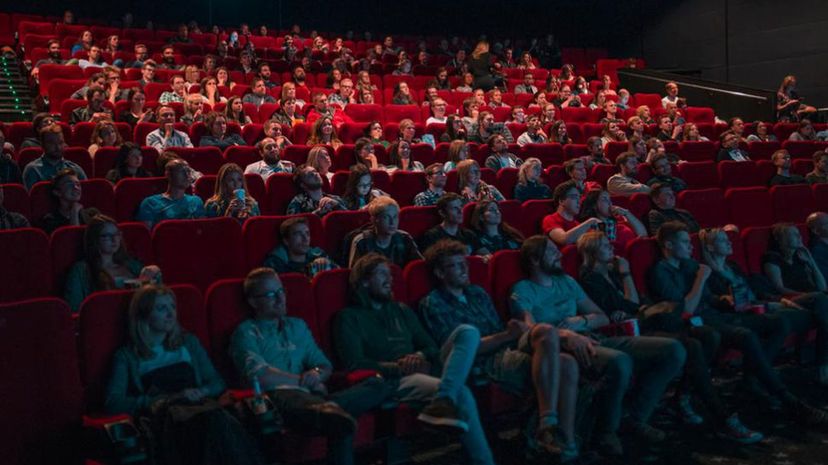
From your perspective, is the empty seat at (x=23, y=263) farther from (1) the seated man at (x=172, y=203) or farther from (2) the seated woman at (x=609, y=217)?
(2) the seated woman at (x=609, y=217)

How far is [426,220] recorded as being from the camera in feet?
6.28

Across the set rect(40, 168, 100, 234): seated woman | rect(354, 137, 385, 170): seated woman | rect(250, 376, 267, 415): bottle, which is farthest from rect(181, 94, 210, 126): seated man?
rect(250, 376, 267, 415): bottle

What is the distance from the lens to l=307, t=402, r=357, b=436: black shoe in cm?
110

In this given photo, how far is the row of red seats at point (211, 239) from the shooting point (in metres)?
1.41

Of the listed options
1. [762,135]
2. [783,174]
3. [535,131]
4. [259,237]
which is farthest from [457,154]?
[762,135]

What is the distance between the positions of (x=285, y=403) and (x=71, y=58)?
3003mm

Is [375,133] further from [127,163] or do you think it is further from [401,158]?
[127,163]

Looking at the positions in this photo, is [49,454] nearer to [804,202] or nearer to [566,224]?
[566,224]

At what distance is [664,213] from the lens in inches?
85.1

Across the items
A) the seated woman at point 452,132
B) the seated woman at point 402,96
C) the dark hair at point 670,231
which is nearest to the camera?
the dark hair at point 670,231

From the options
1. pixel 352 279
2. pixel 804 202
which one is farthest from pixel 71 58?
pixel 804 202

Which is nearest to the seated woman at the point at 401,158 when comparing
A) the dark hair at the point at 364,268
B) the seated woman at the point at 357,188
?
the seated woman at the point at 357,188

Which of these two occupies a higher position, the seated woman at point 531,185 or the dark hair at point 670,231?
the seated woman at point 531,185

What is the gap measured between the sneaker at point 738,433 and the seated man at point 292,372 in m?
0.61
